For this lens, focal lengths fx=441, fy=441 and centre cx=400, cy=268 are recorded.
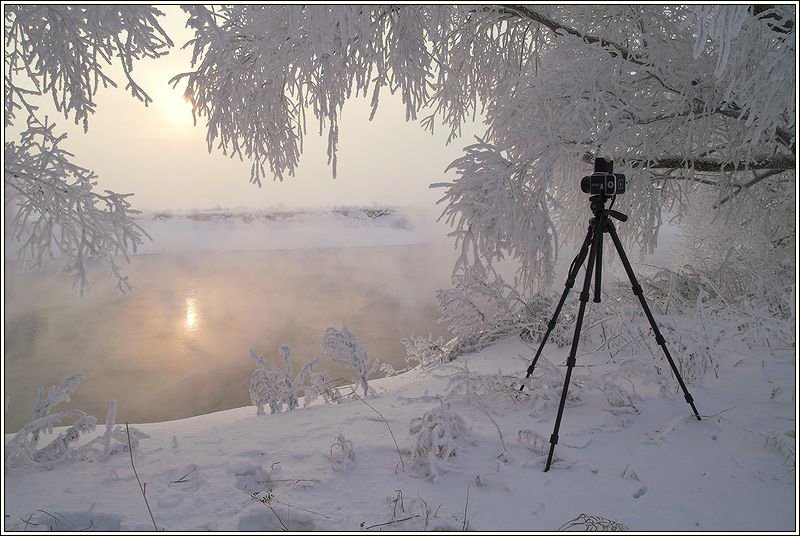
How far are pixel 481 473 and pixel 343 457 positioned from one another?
2.66 ft

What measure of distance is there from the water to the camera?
336cm

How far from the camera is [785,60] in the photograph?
8.57ft

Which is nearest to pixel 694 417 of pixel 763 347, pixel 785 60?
pixel 763 347

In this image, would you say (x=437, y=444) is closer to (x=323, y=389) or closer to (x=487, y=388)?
(x=487, y=388)

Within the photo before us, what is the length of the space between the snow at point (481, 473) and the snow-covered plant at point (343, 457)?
1 centimetres

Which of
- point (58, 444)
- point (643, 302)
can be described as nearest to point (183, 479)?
point (58, 444)

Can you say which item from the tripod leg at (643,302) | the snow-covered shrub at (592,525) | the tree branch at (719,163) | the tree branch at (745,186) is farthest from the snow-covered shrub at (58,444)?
the tree branch at (745,186)

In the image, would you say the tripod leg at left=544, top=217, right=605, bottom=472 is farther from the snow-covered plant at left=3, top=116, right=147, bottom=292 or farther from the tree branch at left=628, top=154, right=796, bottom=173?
the snow-covered plant at left=3, top=116, right=147, bottom=292

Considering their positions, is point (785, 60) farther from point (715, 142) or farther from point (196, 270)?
point (196, 270)

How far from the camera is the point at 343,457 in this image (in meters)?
2.63

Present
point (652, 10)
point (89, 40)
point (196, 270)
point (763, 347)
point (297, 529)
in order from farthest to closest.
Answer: point (196, 270) < point (652, 10) < point (763, 347) < point (89, 40) < point (297, 529)

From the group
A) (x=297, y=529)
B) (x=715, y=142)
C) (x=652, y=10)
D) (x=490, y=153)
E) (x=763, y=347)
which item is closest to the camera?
(x=297, y=529)

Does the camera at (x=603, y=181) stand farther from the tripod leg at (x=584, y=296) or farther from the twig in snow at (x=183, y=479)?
the twig in snow at (x=183, y=479)

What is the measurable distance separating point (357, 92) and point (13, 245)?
257 cm
